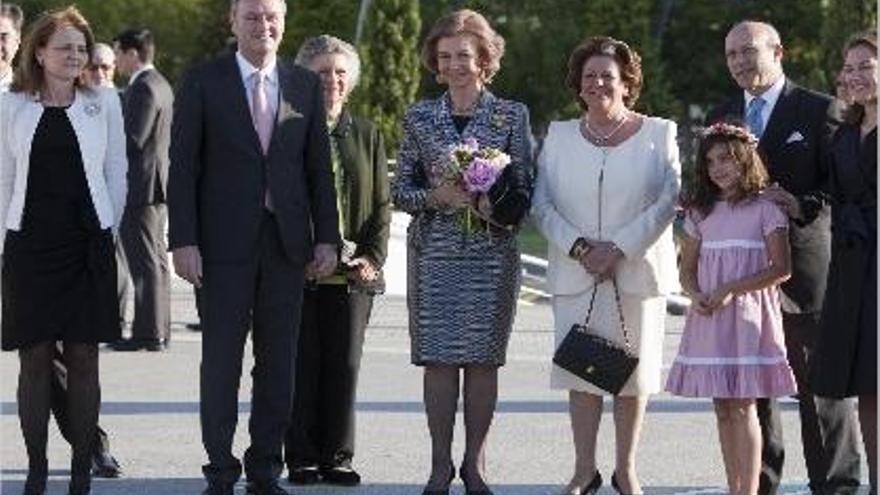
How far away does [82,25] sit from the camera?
9156 mm

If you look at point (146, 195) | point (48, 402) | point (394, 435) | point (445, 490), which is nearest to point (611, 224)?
point (445, 490)

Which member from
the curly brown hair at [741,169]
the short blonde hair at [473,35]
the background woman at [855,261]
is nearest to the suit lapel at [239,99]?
the short blonde hair at [473,35]

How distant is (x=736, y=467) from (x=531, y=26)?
134ft

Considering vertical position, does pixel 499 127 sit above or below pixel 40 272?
above

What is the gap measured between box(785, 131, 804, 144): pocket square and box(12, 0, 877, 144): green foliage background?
110 feet

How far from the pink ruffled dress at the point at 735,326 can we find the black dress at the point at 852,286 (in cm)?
20

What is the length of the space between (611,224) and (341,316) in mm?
1549

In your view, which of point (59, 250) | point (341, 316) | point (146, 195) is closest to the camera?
point (59, 250)

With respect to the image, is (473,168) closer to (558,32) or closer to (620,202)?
(620,202)

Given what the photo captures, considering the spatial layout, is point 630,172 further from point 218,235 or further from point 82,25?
point 82,25

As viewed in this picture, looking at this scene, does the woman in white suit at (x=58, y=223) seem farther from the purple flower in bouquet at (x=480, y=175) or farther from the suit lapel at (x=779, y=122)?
the suit lapel at (x=779, y=122)

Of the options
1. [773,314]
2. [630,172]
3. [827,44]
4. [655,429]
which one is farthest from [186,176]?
[827,44]

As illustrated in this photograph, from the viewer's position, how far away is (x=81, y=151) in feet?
29.7

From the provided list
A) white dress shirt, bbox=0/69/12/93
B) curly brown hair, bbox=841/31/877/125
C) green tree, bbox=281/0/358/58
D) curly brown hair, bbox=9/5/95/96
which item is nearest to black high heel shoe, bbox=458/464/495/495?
curly brown hair, bbox=841/31/877/125
